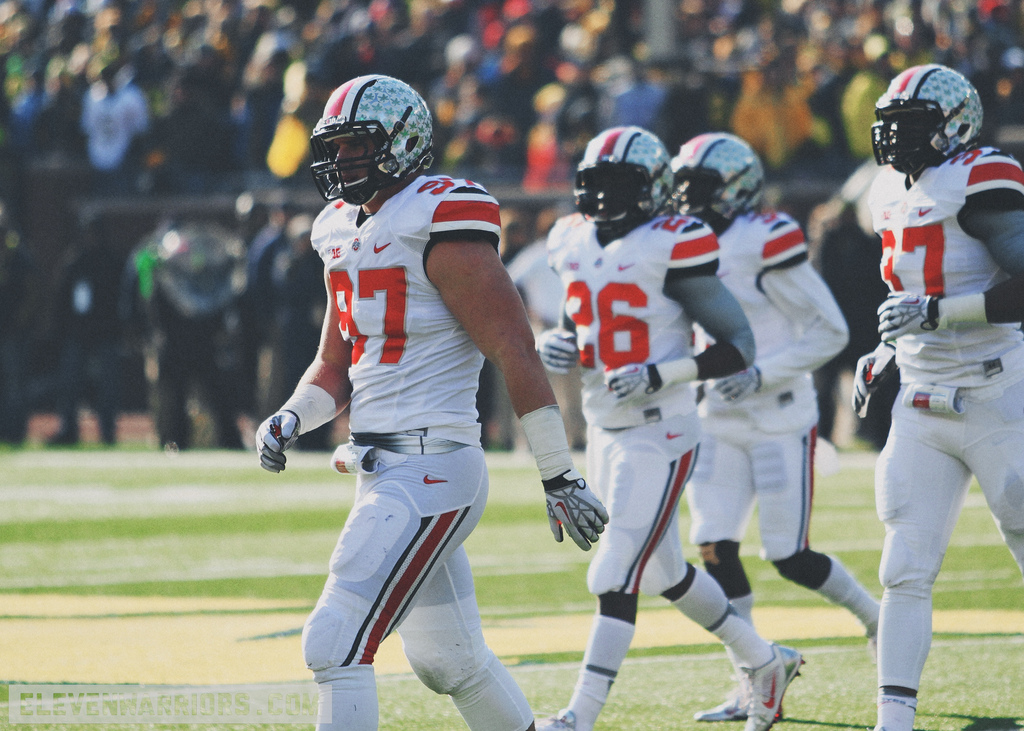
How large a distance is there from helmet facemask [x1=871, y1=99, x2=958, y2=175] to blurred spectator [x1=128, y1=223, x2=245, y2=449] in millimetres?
10148

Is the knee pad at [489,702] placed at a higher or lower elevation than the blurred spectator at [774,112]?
lower

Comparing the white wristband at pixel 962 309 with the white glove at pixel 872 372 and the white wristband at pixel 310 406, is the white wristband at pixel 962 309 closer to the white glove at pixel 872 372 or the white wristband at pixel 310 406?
the white glove at pixel 872 372

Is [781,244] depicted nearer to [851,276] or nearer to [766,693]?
[766,693]

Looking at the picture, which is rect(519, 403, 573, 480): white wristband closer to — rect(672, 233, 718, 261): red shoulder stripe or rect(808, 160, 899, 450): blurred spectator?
rect(672, 233, 718, 261): red shoulder stripe

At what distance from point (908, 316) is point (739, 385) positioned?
1136 millimetres

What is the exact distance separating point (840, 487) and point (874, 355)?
22.7ft

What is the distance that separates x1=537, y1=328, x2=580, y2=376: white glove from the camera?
5.20 m

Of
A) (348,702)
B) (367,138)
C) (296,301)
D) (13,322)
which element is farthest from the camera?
(13,322)

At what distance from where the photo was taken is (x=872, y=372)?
4.87 meters

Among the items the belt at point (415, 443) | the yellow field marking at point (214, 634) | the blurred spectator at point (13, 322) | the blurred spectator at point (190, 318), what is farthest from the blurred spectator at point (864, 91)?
the belt at point (415, 443)

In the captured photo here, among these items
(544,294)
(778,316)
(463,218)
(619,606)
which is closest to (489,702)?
(619,606)

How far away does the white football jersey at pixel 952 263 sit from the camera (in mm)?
4617

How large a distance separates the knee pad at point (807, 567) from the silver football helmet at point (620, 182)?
4.49ft

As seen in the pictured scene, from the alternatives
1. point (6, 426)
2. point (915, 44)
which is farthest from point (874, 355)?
point (6, 426)
